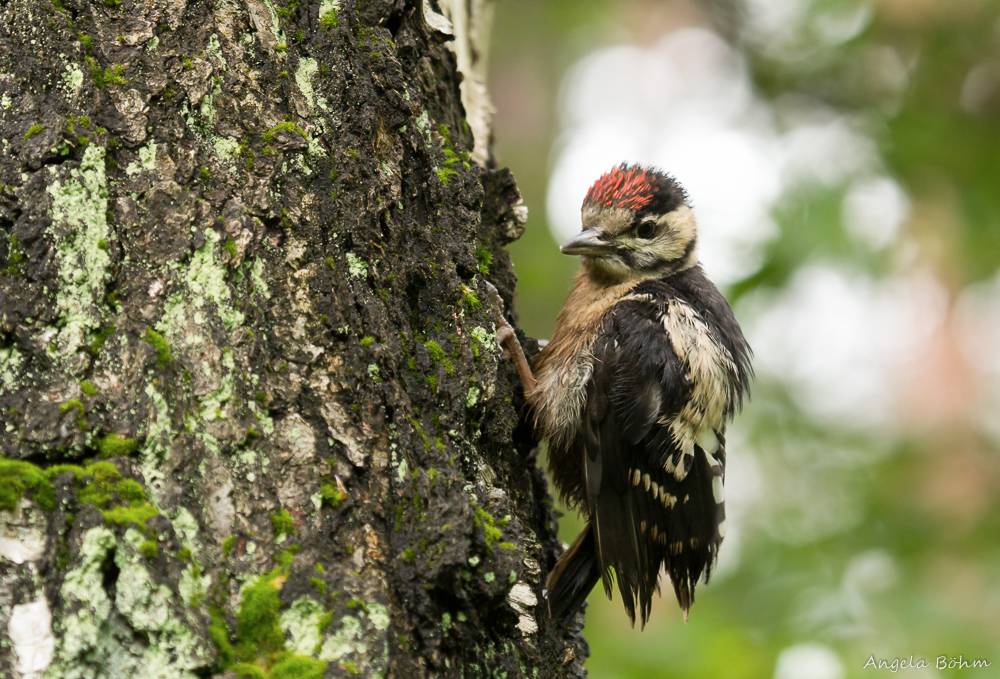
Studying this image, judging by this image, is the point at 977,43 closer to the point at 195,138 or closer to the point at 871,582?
the point at 871,582

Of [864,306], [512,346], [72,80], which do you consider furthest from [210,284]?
[864,306]

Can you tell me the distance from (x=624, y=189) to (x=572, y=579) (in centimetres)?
164

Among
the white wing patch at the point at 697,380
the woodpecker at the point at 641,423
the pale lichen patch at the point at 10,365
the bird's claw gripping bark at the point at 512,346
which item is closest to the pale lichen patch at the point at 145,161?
the pale lichen patch at the point at 10,365

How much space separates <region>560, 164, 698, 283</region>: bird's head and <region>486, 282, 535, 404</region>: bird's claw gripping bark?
0.58 m

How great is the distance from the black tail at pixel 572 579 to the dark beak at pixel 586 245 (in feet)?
3.59

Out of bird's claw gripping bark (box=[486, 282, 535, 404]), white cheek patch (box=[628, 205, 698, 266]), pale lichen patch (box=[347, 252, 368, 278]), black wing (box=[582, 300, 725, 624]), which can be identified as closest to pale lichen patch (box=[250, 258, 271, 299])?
pale lichen patch (box=[347, 252, 368, 278])

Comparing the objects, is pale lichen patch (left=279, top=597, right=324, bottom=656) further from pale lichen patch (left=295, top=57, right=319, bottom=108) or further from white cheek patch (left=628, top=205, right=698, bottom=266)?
white cheek patch (left=628, top=205, right=698, bottom=266)

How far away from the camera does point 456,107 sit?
8.13 ft

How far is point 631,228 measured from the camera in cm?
325

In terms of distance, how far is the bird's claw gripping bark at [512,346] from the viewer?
243 cm

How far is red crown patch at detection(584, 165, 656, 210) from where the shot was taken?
Answer: 10.7 feet

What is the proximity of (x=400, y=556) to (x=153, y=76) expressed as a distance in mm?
1093

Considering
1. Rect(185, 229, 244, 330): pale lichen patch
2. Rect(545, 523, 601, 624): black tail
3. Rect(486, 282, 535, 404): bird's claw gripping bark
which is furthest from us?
Rect(486, 282, 535, 404): bird's claw gripping bark

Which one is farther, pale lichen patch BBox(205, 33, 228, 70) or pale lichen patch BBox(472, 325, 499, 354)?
pale lichen patch BBox(472, 325, 499, 354)
